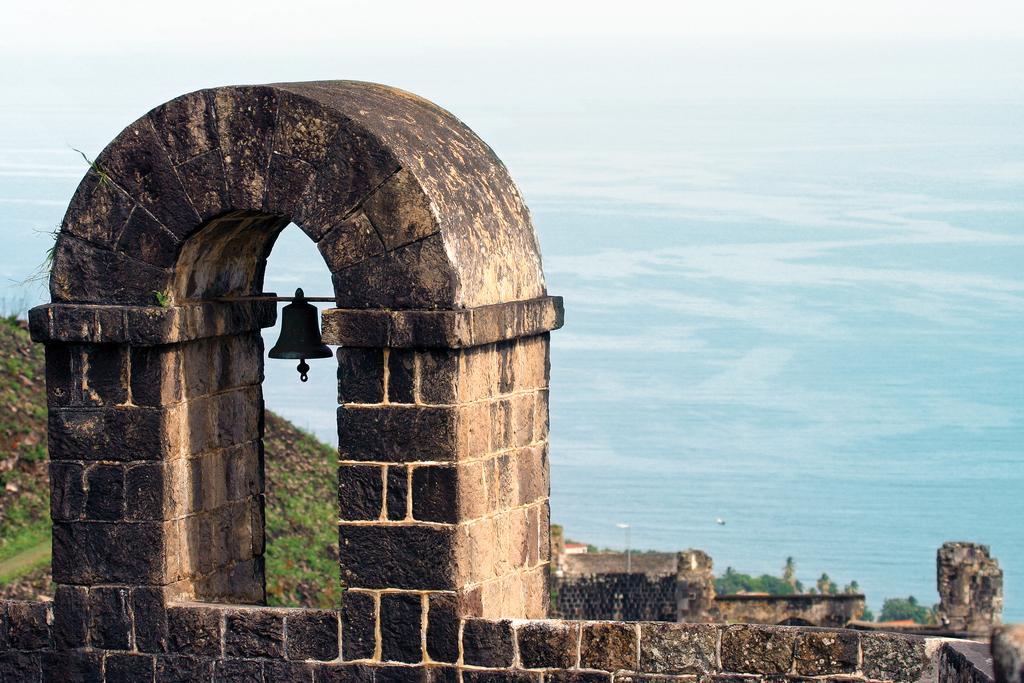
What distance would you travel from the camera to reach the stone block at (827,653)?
7406mm

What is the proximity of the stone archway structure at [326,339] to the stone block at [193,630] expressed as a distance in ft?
0.38

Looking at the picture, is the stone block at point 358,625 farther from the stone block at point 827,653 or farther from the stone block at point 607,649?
the stone block at point 827,653

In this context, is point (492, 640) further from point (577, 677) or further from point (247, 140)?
point (247, 140)

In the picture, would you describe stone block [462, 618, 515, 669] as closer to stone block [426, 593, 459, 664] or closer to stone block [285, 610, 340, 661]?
stone block [426, 593, 459, 664]

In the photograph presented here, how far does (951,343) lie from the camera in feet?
492

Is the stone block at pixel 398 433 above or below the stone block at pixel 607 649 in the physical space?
above

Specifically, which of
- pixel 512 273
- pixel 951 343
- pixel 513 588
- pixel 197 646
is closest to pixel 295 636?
pixel 197 646

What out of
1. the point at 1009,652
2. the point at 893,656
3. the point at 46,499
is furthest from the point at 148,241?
the point at 46,499

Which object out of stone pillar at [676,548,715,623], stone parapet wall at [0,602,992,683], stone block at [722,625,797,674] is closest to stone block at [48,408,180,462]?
stone parapet wall at [0,602,992,683]

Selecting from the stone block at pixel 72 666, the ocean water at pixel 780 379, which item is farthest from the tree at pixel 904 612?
the stone block at pixel 72 666

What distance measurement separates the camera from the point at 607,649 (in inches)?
299

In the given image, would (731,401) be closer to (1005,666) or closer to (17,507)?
(17,507)

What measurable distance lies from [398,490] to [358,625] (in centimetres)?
58

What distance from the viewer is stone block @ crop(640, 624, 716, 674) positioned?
24.7 ft
